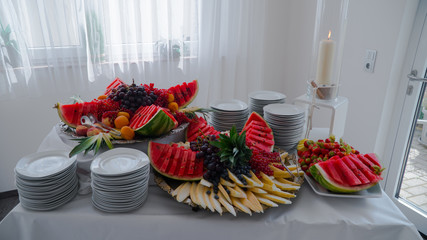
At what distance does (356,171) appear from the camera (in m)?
1.04

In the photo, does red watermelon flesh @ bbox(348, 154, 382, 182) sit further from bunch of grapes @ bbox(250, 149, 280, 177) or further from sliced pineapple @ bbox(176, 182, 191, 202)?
sliced pineapple @ bbox(176, 182, 191, 202)

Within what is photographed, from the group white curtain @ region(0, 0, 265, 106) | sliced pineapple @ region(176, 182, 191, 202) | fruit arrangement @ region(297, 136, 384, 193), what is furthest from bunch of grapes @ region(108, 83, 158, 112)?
white curtain @ region(0, 0, 265, 106)

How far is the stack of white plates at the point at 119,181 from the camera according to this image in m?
0.88

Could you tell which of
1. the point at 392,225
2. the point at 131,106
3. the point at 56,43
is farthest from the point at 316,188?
the point at 56,43

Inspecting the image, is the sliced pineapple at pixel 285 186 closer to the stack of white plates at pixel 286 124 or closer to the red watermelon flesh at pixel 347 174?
the red watermelon flesh at pixel 347 174

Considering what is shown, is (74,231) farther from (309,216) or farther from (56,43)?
(56,43)

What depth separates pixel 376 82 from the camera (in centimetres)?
201

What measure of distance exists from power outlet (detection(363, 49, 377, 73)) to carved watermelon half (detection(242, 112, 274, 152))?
45.6 inches

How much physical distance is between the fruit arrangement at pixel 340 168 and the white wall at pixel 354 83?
3.53 ft

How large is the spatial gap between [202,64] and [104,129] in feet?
5.06

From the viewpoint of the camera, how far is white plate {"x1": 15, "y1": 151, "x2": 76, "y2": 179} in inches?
35.7

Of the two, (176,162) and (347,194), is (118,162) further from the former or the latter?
(347,194)

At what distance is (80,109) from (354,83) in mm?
1805

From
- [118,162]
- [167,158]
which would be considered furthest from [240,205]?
[118,162]
